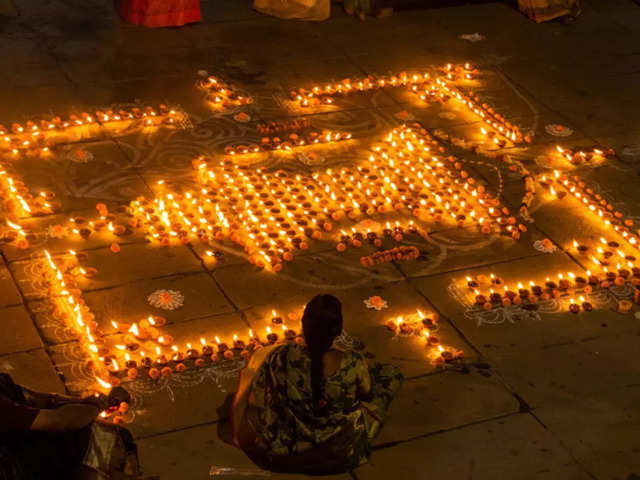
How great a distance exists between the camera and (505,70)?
8.34m

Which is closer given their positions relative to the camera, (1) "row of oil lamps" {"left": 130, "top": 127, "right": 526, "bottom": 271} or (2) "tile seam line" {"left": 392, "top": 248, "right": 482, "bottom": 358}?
(2) "tile seam line" {"left": 392, "top": 248, "right": 482, "bottom": 358}

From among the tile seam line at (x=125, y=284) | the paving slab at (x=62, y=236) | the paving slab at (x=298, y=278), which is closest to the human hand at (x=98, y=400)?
the tile seam line at (x=125, y=284)

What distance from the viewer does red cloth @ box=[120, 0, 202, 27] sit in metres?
8.41

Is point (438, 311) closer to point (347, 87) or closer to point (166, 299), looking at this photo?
point (166, 299)

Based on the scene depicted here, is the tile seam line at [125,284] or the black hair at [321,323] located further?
the tile seam line at [125,284]

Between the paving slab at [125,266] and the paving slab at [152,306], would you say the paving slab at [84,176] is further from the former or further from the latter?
the paving slab at [152,306]

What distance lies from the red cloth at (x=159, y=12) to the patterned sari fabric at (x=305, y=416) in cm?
496

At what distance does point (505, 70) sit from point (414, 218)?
8.79 feet

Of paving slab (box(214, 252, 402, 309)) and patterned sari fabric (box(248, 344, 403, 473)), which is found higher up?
patterned sari fabric (box(248, 344, 403, 473))

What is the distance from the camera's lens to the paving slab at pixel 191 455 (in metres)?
4.25

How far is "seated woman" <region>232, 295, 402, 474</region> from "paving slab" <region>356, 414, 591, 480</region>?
0.52ft

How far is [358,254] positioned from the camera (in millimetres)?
5816

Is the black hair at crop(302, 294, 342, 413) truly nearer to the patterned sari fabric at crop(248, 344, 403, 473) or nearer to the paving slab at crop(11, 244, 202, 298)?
the patterned sari fabric at crop(248, 344, 403, 473)

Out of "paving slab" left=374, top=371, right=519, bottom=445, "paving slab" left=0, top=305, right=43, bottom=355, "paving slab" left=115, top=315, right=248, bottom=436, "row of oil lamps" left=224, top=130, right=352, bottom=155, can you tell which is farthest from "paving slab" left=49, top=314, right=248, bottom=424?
"row of oil lamps" left=224, top=130, right=352, bottom=155
